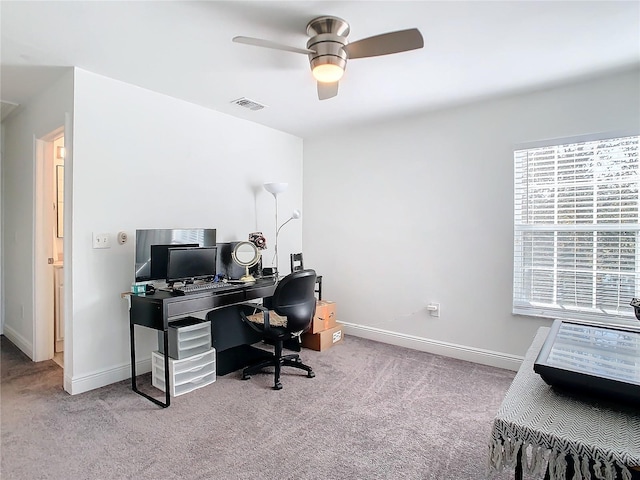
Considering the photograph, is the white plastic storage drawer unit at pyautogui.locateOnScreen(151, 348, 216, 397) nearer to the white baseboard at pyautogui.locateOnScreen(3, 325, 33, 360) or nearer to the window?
the white baseboard at pyautogui.locateOnScreen(3, 325, 33, 360)

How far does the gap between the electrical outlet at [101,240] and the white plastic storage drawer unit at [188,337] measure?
817mm

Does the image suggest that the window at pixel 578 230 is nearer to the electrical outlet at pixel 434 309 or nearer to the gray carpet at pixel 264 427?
the electrical outlet at pixel 434 309

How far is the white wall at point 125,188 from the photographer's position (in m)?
2.70

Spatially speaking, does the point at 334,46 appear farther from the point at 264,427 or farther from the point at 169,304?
the point at 264,427

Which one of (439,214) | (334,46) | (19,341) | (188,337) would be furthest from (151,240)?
(439,214)

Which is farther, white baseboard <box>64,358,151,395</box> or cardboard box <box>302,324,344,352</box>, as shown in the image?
cardboard box <box>302,324,344,352</box>

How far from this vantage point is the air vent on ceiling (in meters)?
3.29

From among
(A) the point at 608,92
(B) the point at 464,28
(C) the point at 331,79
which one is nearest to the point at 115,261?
(C) the point at 331,79

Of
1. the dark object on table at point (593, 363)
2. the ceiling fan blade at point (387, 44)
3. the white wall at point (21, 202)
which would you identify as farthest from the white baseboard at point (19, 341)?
the dark object on table at point (593, 363)

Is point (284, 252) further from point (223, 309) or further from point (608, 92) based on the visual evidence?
point (608, 92)

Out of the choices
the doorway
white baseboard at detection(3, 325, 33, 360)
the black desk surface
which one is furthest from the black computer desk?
white baseboard at detection(3, 325, 33, 360)

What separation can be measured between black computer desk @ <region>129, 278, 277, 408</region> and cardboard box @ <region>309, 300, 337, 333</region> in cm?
93

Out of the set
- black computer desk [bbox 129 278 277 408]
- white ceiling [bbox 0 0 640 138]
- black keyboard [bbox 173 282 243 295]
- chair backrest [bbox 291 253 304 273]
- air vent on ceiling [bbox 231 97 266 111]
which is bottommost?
black computer desk [bbox 129 278 277 408]

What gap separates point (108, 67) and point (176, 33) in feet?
2.76
